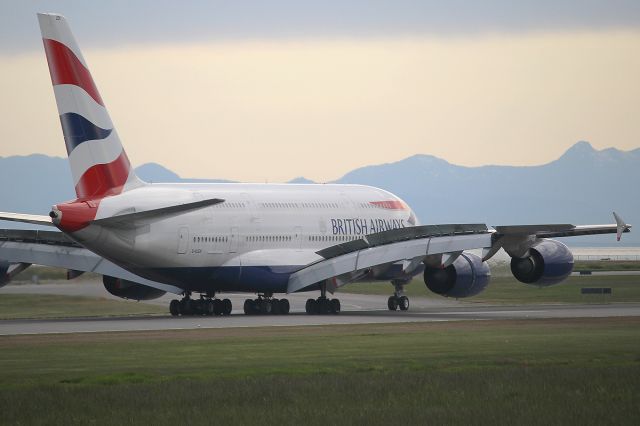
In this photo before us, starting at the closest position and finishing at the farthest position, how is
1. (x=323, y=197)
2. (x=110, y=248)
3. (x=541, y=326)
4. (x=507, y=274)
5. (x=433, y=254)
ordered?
(x=541, y=326) → (x=110, y=248) → (x=433, y=254) → (x=323, y=197) → (x=507, y=274)

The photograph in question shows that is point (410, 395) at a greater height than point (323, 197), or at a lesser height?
lesser


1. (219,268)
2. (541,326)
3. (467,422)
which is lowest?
(467,422)

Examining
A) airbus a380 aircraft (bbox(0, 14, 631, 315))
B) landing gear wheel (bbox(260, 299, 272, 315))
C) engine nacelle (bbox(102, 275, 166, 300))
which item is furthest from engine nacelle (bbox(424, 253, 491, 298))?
engine nacelle (bbox(102, 275, 166, 300))

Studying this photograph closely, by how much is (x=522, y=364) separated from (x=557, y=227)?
18782 millimetres

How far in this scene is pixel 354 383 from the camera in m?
25.8

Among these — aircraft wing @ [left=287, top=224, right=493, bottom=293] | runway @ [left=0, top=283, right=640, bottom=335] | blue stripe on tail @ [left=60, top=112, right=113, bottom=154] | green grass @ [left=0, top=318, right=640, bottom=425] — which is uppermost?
blue stripe on tail @ [left=60, top=112, right=113, bottom=154]

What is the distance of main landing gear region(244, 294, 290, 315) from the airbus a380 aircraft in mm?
50

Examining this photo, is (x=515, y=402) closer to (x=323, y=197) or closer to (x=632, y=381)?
(x=632, y=381)

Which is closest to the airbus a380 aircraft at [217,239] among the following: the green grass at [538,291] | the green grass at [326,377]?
the green grass at [326,377]

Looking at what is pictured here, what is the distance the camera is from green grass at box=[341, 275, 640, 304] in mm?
59750

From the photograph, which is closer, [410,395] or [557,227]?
[410,395]

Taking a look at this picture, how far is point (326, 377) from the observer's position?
88.2 ft

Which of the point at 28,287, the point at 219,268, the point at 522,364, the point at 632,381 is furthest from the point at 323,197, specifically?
the point at 632,381

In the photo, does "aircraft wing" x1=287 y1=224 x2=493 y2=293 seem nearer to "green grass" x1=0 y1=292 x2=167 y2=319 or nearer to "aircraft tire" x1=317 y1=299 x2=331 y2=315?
"aircraft tire" x1=317 y1=299 x2=331 y2=315
